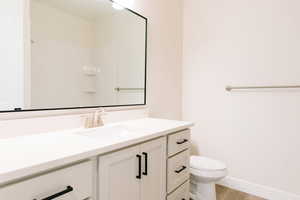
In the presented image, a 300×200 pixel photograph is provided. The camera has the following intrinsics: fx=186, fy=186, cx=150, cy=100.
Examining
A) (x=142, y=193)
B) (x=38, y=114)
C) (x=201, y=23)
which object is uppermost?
(x=201, y=23)

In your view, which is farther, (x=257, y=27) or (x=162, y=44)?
(x=162, y=44)

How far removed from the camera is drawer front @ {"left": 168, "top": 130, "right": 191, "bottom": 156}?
1287 mm

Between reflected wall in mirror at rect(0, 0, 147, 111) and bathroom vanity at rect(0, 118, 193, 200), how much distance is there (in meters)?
0.25

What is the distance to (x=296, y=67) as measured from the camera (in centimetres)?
169

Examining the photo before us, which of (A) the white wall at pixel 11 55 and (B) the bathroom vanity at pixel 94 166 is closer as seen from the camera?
(B) the bathroom vanity at pixel 94 166

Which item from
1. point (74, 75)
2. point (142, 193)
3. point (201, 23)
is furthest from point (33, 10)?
point (201, 23)

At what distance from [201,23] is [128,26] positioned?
Answer: 1.03 metres

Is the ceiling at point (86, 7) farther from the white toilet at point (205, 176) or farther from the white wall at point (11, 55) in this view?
the white toilet at point (205, 176)

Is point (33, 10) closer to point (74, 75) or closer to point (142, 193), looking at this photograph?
point (74, 75)

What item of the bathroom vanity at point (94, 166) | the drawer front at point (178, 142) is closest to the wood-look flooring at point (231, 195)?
the bathroom vanity at point (94, 166)

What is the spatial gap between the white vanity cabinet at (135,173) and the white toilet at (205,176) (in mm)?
509

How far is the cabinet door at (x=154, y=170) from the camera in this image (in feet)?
3.48

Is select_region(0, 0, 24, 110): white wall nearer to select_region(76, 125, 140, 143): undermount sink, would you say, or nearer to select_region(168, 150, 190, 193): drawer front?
select_region(76, 125, 140, 143): undermount sink

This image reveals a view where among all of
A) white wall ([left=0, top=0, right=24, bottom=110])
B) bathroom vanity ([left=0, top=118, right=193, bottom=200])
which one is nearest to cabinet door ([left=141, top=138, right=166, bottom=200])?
bathroom vanity ([left=0, top=118, right=193, bottom=200])
